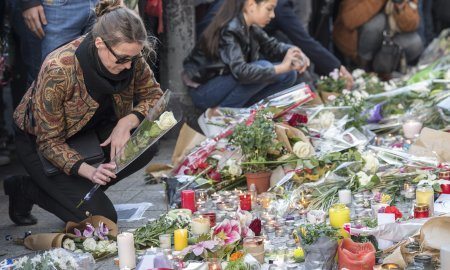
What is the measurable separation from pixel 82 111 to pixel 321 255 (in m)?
1.69

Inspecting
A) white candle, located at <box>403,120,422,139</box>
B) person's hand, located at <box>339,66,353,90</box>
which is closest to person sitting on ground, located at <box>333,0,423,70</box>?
person's hand, located at <box>339,66,353,90</box>

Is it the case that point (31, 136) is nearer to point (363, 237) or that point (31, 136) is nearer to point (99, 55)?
point (99, 55)

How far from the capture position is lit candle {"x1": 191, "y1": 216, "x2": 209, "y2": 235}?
4693mm

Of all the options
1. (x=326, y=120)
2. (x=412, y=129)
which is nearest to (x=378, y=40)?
(x=412, y=129)

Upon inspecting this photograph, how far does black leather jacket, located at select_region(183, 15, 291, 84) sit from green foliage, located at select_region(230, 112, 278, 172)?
1570 mm

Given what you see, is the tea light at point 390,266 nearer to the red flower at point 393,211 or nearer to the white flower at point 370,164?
the red flower at point 393,211

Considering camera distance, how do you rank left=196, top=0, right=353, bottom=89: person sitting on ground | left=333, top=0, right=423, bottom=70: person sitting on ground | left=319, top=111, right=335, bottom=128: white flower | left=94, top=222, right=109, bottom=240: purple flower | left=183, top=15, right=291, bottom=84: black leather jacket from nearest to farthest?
left=94, top=222, right=109, bottom=240: purple flower < left=319, top=111, right=335, bottom=128: white flower < left=183, top=15, right=291, bottom=84: black leather jacket < left=196, top=0, right=353, bottom=89: person sitting on ground < left=333, top=0, right=423, bottom=70: person sitting on ground

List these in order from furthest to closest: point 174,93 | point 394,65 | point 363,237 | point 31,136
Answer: point 394,65, point 174,93, point 31,136, point 363,237

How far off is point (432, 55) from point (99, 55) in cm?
624

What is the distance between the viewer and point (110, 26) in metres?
4.86

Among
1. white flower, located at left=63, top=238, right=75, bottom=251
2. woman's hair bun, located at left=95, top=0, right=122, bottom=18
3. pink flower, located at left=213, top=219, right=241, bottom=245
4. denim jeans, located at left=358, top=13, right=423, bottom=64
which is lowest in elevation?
denim jeans, located at left=358, top=13, right=423, bottom=64

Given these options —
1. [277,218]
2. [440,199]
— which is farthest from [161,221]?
[440,199]

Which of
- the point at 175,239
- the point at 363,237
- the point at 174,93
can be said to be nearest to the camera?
the point at 363,237

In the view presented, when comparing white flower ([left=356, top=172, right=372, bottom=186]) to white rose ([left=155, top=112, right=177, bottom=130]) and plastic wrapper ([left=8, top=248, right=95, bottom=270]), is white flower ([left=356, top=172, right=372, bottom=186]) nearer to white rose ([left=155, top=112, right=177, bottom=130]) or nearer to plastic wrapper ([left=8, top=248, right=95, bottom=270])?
white rose ([left=155, top=112, right=177, bottom=130])
